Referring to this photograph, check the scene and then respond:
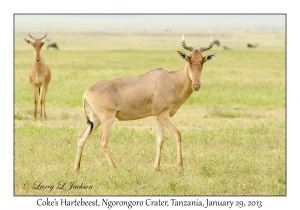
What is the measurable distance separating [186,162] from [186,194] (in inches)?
83.9

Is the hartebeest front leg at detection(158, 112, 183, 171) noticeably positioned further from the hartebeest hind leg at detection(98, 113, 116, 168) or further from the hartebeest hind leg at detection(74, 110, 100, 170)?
the hartebeest hind leg at detection(74, 110, 100, 170)

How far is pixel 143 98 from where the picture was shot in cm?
1102

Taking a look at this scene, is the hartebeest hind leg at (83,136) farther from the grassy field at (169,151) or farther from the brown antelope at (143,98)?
the grassy field at (169,151)

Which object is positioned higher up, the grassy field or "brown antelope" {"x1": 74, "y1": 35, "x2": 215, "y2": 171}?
"brown antelope" {"x1": 74, "y1": 35, "x2": 215, "y2": 171}

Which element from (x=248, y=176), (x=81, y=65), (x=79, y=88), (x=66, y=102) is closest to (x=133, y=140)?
(x=248, y=176)

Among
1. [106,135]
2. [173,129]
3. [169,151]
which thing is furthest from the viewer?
[169,151]

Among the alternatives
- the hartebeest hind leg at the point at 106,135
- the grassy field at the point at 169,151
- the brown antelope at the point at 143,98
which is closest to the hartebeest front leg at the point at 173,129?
the brown antelope at the point at 143,98

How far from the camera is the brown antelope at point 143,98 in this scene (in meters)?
10.8

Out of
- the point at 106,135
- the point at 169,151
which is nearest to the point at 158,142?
the point at 106,135

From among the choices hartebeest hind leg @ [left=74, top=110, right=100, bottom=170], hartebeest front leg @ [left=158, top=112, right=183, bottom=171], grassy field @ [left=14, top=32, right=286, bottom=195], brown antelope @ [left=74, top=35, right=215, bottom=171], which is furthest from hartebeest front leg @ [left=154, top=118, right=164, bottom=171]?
hartebeest hind leg @ [left=74, top=110, right=100, bottom=170]

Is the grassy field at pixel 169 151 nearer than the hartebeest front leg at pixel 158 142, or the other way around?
the grassy field at pixel 169 151

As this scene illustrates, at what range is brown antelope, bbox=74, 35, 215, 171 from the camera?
10828mm

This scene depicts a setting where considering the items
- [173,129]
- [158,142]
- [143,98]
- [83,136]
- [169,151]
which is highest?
[143,98]

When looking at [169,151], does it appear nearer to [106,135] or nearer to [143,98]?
[143,98]
